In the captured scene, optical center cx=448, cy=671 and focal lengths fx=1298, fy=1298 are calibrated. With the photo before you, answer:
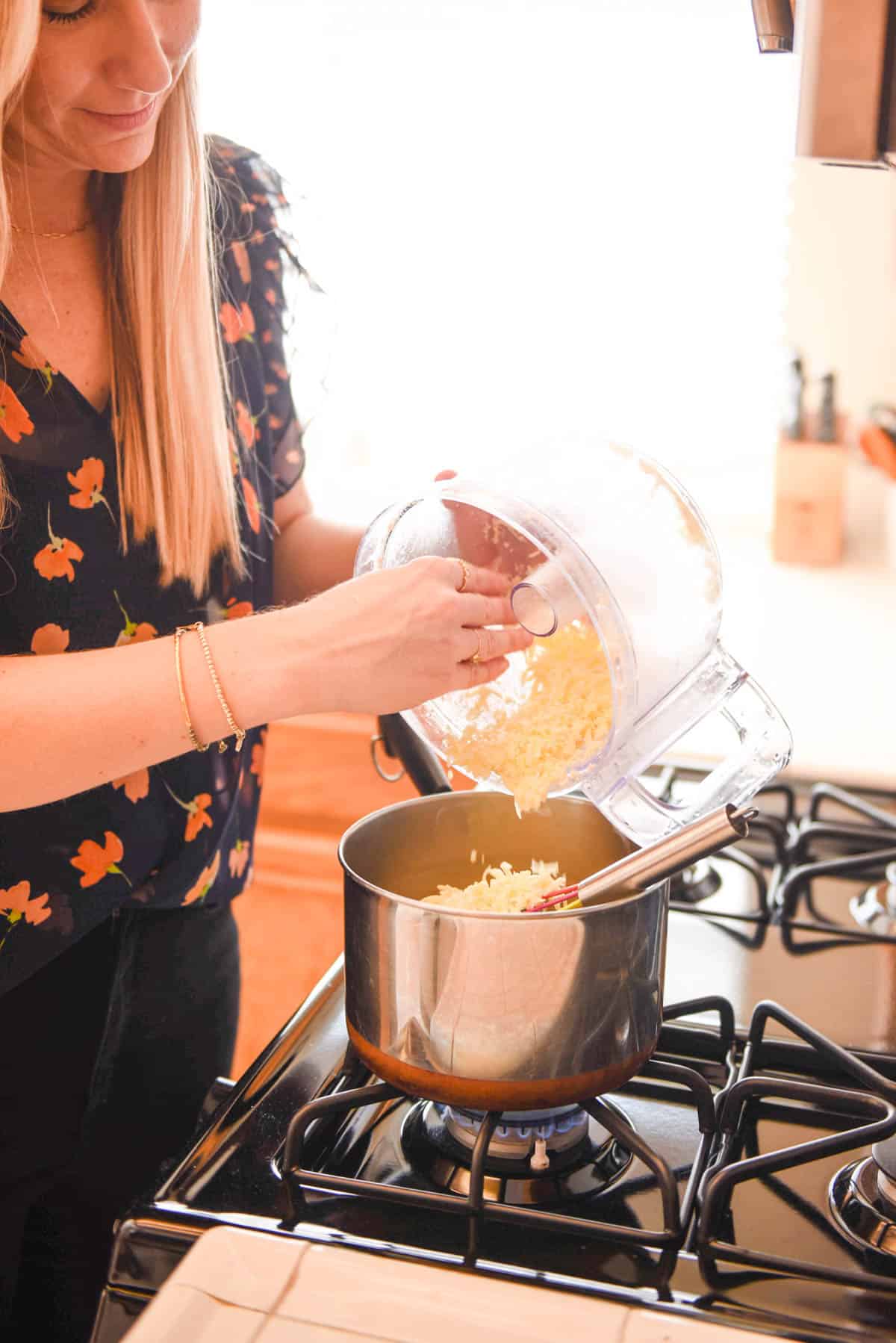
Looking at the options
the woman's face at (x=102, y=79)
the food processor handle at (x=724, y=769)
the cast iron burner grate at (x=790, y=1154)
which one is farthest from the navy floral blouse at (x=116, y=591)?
the cast iron burner grate at (x=790, y=1154)

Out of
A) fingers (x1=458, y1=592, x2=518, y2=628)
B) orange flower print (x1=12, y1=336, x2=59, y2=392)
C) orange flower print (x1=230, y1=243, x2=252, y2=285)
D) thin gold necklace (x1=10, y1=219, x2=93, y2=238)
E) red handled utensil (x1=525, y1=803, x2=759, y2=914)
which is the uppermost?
thin gold necklace (x1=10, y1=219, x2=93, y2=238)

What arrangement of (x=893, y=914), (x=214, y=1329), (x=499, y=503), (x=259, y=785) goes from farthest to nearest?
(x=259, y=785) < (x=893, y=914) < (x=499, y=503) < (x=214, y=1329)

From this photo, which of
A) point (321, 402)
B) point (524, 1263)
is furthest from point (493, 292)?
point (524, 1263)

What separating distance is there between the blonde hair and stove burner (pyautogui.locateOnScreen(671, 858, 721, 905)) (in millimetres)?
486

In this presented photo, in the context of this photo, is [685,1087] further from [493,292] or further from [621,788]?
[493,292]

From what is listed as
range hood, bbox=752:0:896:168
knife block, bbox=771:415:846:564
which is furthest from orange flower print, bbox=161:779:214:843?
knife block, bbox=771:415:846:564

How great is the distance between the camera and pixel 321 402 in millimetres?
1253

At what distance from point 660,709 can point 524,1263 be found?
0.33m

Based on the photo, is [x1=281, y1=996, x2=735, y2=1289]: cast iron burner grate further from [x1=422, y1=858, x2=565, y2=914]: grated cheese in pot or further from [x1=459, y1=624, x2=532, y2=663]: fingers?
[x1=459, y1=624, x2=532, y2=663]: fingers

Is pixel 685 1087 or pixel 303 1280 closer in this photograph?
pixel 303 1280

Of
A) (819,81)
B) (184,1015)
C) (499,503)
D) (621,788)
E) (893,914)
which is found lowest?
(184,1015)

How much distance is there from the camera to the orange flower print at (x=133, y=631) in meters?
0.99

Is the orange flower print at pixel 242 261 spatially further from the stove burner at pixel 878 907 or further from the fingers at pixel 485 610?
the stove burner at pixel 878 907

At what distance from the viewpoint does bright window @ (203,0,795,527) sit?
2264mm
